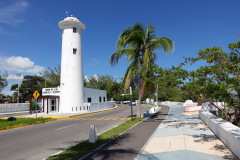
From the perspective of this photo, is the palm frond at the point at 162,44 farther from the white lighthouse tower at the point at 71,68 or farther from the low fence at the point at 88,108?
the low fence at the point at 88,108

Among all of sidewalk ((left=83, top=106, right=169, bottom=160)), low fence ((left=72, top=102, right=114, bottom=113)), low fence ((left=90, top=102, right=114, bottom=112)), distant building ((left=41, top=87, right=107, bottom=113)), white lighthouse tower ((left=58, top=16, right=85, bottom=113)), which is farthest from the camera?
low fence ((left=90, top=102, right=114, bottom=112))

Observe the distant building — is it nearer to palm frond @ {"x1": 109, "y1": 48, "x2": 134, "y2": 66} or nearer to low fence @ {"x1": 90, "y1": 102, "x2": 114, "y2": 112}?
low fence @ {"x1": 90, "y1": 102, "x2": 114, "y2": 112}

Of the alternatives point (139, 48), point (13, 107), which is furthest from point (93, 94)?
point (139, 48)

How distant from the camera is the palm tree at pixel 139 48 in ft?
51.9

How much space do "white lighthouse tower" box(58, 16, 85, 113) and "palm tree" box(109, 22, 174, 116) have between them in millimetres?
10119

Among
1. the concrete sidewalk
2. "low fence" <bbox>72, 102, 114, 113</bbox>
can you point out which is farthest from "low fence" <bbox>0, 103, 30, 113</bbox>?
the concrete sidewalk

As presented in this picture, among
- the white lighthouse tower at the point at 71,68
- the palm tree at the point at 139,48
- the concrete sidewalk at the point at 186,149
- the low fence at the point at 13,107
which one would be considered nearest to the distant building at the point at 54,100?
the white lighthouse tower at the point at 71,68

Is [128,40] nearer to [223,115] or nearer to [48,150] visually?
[223,115]

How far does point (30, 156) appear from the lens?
659 centimetres

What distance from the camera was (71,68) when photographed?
25.2 metres

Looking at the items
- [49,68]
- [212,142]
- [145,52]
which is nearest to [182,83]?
[212,142]

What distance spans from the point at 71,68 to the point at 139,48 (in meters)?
12.0

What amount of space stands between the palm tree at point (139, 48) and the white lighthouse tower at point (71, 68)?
33.2 ft

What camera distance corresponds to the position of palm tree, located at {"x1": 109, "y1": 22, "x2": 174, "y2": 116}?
15828 mm
